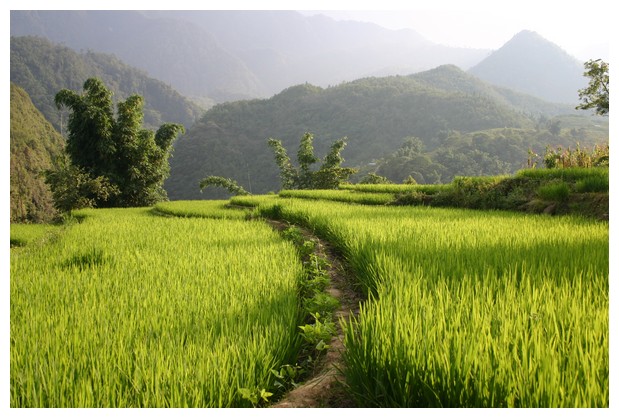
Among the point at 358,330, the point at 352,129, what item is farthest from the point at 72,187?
the point at 352,129

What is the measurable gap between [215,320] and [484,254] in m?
2.15

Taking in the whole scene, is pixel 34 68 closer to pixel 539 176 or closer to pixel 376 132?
pixel 376 132

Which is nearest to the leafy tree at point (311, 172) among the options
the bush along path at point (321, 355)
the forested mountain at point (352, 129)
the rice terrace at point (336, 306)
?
the rice terrace at point (336, 306)

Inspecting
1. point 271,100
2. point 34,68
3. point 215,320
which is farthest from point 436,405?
point 271,100

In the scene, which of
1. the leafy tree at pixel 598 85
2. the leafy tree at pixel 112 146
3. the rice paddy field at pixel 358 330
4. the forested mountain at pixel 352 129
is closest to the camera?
the rice paddy field at pixel 358 330

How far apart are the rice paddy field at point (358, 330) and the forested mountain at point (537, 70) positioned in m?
193

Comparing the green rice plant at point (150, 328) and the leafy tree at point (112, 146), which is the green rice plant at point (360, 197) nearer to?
the green rice plant at point (150, 328)

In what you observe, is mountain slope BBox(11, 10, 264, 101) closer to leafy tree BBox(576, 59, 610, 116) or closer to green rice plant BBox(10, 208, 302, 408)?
leafy tree BBox(576, 59, 610, 116)

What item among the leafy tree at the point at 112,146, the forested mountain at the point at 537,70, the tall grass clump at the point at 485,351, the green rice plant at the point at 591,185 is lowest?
the tall grass clump at the point at 485,351

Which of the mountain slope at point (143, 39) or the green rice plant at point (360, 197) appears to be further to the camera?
the mountain slope at point (143, 39)

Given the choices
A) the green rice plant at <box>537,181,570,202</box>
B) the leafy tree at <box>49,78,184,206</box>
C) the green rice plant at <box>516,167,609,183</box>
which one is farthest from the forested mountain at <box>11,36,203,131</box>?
the green rice plant at <box>537,181,570,202</box>

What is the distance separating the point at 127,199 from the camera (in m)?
22.7

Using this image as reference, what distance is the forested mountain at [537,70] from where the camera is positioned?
16712 cm

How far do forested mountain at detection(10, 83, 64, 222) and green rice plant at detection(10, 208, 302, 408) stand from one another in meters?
34.3
